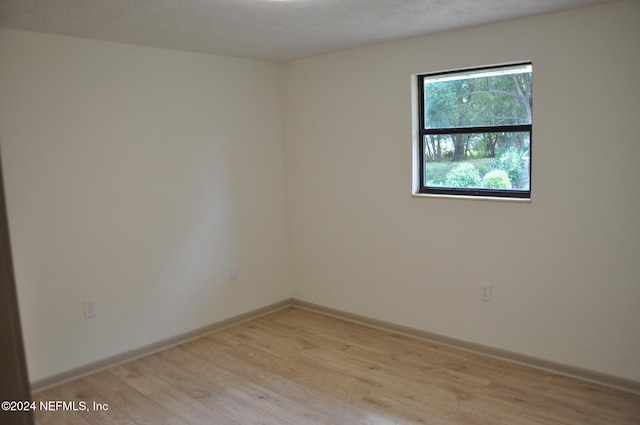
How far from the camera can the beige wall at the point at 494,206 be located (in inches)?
117

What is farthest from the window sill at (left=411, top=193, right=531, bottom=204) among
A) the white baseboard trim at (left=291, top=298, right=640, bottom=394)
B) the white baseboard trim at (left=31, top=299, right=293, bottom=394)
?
the white baseboard trim at (left=31, top=299, right=293, bottom=394)

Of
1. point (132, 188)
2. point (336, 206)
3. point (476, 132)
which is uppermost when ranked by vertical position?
point (476, 132)

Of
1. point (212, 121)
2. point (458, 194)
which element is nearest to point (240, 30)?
point (212, 121)

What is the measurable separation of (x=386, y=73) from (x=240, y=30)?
122 centimetres

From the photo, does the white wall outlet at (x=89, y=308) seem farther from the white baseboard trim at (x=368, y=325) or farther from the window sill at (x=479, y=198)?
the window sill at (x=479, y=198)

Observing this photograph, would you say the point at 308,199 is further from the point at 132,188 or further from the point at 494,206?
the point at 494,206

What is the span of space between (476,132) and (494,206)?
56 centimetres

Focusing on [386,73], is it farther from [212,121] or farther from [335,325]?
[335,325]

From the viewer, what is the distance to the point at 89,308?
11.5 ft

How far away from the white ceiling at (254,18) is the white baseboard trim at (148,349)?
7.36 ft

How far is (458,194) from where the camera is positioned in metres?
3.75

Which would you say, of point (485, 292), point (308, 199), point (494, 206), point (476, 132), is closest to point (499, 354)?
point (485, 292)

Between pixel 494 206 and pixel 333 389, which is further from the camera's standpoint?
pixel 494 206

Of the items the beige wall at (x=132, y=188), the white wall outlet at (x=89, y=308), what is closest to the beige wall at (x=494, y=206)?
the beige wall at (x=132, y=188)
